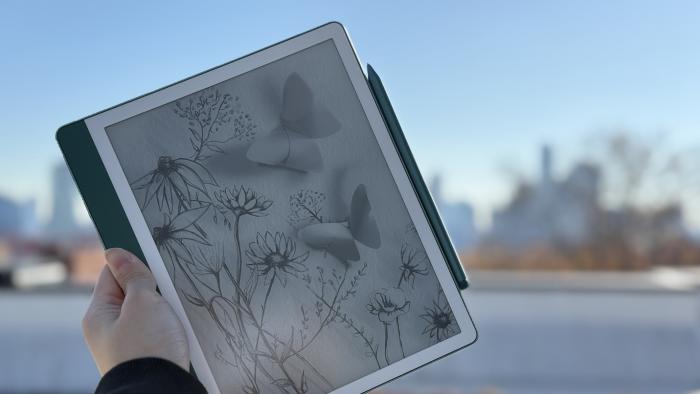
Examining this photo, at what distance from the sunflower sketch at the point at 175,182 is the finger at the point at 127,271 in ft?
0.15

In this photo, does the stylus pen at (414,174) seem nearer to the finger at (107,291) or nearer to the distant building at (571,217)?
the finger at (107,291)

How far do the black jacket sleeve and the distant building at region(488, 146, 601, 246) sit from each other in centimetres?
689

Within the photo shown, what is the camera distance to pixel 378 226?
1.77 ft

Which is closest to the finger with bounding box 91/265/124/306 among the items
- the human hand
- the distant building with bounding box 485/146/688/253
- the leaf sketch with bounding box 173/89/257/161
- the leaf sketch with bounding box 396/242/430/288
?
the human hand

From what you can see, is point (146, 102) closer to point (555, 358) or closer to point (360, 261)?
point (360, 261)

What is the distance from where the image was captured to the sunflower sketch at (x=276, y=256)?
0.53m

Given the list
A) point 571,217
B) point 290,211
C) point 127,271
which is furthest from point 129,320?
point 571,217

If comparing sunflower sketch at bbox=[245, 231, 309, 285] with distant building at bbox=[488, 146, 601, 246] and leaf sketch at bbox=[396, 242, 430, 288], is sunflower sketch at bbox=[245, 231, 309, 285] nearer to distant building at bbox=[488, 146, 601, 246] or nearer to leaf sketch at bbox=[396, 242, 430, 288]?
leaf sketch at bbox=[396, 242, 430, 288]

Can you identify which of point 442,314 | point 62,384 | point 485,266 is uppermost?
point 442,314

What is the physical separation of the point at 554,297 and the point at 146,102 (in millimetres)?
3726

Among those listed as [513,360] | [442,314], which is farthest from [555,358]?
[442,314]

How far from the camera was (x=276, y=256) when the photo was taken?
0.53 meters

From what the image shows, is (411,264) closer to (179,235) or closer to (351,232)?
A: (351,232)

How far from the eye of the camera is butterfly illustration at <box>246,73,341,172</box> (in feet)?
1.77
